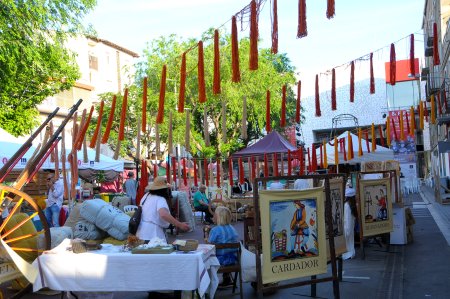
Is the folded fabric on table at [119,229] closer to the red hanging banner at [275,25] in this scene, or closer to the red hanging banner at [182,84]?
the red hanging banner at [182,84]

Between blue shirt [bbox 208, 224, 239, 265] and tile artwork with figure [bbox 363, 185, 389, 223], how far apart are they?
3.79m

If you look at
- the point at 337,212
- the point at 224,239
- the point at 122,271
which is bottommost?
the point at 122,271

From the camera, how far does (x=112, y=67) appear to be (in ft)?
179

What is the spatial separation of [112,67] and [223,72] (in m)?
20.8

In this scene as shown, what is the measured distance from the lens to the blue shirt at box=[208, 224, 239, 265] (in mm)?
8273

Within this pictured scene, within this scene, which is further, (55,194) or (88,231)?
(55,194)

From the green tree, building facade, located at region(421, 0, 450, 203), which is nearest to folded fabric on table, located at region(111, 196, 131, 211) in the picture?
the green tree

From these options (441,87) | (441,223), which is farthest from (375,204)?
(441,87)

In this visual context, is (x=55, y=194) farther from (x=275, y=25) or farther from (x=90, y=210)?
(x=275, y=25)

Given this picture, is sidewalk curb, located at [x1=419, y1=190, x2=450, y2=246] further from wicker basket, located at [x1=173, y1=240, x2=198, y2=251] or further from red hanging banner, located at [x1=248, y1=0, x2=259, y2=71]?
wicker basket, located at [x1=173, y1=240, x2=198, y2=251]

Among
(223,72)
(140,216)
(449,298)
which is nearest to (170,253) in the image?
(140,216)

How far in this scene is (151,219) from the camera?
26.1 feet

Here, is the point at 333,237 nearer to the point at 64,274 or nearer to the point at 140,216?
the point at 140,216

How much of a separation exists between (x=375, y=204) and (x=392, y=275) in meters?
1.91
